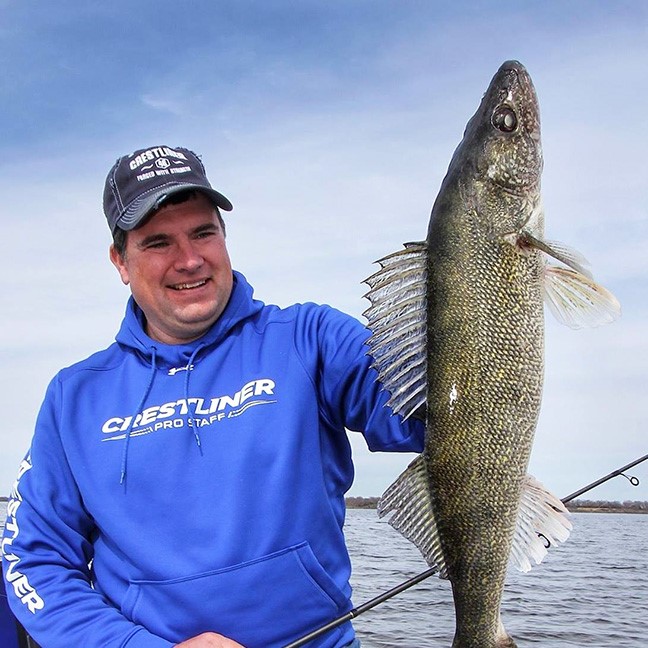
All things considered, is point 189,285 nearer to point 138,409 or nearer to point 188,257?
point 188,257

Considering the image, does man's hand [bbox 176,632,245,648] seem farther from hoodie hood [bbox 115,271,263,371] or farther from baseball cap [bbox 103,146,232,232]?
baseball cap [bbox 103,146,232,232]

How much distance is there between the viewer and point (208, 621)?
2.86 meters

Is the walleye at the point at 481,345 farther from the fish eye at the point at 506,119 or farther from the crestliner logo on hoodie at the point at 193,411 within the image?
the crestliner logo on hoodie at the point at 193,411

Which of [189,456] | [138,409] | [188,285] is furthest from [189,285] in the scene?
[189,456]

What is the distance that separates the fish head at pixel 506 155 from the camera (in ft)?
7.70

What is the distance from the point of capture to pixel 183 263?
3.05 metres

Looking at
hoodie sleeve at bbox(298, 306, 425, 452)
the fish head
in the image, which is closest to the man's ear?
hoodie sleeve at bbox(298, 306, 425, 452)

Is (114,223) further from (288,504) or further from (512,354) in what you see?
(512,354)

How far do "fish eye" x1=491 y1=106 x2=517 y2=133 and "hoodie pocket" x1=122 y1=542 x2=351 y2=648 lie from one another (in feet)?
5.14

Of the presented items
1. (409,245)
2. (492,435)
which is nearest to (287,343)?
(409,245)

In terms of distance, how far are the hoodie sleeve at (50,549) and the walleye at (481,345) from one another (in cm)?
139

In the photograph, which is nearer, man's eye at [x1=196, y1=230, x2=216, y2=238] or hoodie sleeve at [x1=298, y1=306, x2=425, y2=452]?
hoodie sleeve at [x1=298, y1=306, x2=425, y2=452]

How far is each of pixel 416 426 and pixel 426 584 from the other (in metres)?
15.5

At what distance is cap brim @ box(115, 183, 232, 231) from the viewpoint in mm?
3033
